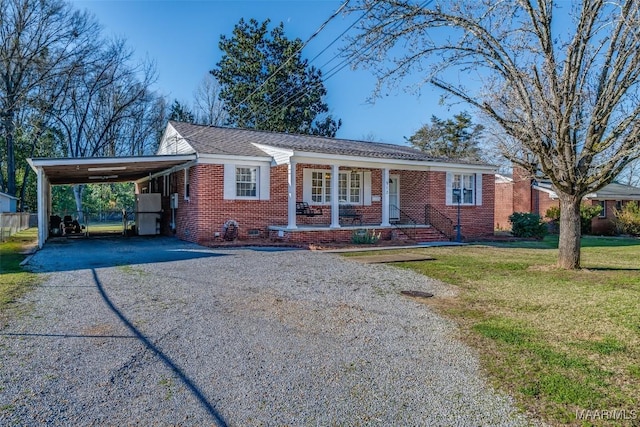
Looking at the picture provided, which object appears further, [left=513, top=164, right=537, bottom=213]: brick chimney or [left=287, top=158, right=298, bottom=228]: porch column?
[left=513, top=164, right=537, bottom=213]: brick chimney

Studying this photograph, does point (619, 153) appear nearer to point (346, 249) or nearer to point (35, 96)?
point (346, 249)

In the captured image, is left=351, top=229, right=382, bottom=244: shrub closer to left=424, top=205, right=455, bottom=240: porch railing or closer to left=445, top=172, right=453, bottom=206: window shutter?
left=424, top=205, right=455, bottom=240: porch railing

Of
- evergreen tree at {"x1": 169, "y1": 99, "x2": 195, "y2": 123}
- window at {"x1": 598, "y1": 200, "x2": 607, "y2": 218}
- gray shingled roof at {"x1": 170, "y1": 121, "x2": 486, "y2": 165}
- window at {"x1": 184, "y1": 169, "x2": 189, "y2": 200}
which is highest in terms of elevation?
evergreen tree at {"x1": 169, "y1": 99, "x2": 195, "y2": 123}

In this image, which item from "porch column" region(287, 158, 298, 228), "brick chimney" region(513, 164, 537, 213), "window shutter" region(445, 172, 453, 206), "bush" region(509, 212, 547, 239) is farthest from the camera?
"brick chimney" region(513, 164, 537, 213)

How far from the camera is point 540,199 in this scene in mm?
27188

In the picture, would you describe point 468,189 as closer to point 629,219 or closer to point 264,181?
point 264,181

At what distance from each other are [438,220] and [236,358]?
579 inches

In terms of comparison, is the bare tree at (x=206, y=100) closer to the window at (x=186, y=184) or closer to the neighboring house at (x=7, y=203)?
the neighboring house at (x=7, y=203)

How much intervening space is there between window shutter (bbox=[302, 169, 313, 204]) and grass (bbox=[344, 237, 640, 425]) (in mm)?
7375

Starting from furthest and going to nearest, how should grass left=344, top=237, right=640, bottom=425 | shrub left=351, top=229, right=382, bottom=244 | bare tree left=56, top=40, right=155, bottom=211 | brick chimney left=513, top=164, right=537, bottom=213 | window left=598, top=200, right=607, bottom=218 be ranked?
bare tree left=56, top=40, right=155, bottom=211
brick chimney left=513, top=164, right=537, bottom=213
window left=598, top=200, right=607, bottom=218
shrub left=351, top=229, right=382, bottom=244
grass left=344, top=237, right=640, bottom=425

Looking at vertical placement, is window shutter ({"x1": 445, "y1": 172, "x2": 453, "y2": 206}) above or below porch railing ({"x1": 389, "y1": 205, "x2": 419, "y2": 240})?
→ above

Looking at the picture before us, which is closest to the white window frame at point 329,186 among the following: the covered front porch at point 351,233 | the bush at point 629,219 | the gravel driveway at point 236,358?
the covered front porch at point 351,233

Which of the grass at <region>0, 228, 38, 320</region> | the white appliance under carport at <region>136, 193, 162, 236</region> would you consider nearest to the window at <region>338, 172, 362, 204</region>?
the white appliance under carport at <region>136, 193, 162, 236</region>

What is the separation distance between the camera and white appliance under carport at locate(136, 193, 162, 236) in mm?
19234
